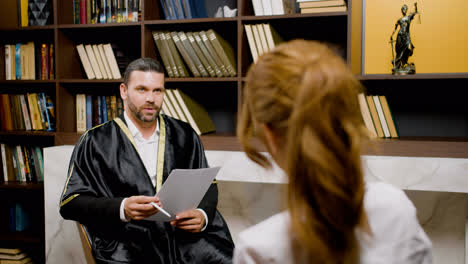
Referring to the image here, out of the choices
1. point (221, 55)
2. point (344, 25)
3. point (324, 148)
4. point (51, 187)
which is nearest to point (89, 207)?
point (51, 187)

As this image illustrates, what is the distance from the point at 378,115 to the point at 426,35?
0.54m

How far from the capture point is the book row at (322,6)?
2.08m

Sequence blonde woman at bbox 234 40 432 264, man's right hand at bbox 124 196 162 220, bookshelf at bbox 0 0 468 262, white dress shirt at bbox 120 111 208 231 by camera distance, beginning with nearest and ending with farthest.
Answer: blonde woman at bbox 234 40 432 264, man's right hand at bbox 124 196 162 220, white dress shirt at bbox 120 111 208 231, bookshelf at bbox 0 0 468 262

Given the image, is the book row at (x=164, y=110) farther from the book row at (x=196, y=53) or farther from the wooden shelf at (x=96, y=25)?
the wooden shelf at (x=96, y=25)

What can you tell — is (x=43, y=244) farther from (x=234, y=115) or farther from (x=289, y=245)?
(x=289, y=245)

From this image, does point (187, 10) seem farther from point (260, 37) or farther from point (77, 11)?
point (77, 11)

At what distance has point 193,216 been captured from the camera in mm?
1644

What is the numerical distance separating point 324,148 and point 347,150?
1.7 inches

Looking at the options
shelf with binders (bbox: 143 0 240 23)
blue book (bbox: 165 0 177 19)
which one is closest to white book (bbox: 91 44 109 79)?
shelf with binders (bbox: 143 0 240 23)

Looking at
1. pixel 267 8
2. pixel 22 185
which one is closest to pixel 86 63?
pixel 22 185

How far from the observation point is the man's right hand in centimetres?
148

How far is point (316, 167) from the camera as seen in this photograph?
0.55m

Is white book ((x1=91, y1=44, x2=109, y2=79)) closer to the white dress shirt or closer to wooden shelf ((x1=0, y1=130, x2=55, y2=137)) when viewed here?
wooden shelf ((x1=0, y1=130, x2=55, y2=137))

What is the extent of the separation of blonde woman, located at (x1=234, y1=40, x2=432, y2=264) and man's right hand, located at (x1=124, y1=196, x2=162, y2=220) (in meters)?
0.92
